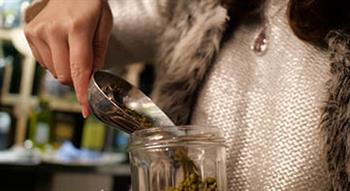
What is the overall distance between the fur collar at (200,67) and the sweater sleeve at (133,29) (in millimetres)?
28

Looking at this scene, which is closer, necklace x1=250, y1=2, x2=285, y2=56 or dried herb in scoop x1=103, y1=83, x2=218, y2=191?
dried herb in scoop x1=103, y1=83, x2=218, y2=191

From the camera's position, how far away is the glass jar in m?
0.38

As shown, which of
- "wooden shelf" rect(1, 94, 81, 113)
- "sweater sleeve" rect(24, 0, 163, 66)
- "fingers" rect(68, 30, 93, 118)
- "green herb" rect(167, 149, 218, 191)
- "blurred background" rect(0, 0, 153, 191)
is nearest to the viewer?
"green herb" rect(167, 149, 218, 191)

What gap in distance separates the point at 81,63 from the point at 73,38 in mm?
30

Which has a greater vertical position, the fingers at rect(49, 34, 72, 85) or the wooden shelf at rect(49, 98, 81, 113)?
the wooden shelf at rect(49, 98, 81, 113)

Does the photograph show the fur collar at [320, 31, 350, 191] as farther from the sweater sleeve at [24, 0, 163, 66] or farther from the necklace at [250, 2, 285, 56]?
the sweater sleeve at [24, 0, 163, 66]

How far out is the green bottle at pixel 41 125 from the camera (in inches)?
85.9

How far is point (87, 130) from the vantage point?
229 cm

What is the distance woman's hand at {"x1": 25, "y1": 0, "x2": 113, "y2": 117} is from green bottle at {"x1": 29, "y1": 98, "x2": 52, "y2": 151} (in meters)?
1.66

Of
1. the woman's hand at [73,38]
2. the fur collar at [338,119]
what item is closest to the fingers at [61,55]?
the woman's hand at [73,38]

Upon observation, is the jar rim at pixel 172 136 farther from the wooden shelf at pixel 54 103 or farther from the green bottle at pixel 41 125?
the wooden shelf at pixel 54 103

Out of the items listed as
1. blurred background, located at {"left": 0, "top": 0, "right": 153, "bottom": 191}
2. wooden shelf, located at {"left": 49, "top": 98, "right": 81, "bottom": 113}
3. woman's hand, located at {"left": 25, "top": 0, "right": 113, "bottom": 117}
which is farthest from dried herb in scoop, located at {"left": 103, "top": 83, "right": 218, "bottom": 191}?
wooden shelf, located at {"left": 49, "top": 98, "right": 81, "bottom": 113}

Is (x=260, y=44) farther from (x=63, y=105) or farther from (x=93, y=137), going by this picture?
(x=63, y=105)

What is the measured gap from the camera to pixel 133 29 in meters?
0.73
